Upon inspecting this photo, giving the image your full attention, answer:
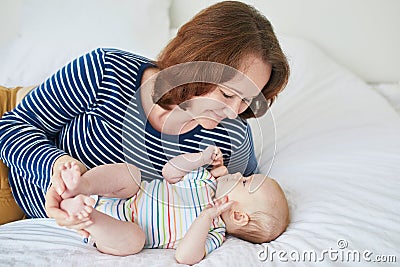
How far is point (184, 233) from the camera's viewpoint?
1054 millimetres

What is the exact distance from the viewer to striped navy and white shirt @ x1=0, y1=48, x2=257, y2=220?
3.79 ft

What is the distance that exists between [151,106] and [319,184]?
0.48 meters

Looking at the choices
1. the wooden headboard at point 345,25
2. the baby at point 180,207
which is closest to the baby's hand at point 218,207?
the baby at point 180,207

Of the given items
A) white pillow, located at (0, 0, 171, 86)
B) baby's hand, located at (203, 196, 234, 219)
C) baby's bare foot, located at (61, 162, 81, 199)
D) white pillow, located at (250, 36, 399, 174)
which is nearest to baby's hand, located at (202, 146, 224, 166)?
baby's hand, located at (203, 196, 234, 219)

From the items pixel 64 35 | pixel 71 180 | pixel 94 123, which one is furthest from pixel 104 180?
pixel 64 35

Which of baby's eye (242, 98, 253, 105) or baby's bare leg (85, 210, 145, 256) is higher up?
baby's eye (242, 98, 253, 105)

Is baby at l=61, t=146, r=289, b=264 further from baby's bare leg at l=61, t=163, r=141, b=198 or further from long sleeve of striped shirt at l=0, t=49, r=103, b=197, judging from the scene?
long sleeve of striped shirt at l=0, t=49, r=103, b=197

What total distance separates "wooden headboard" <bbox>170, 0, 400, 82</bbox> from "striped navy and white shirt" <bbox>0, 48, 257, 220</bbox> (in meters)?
1.02

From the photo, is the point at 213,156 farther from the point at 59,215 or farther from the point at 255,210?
the point at 59,215

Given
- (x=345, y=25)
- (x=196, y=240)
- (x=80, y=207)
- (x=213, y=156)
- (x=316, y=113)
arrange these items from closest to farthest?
(x=80, y=207), (x=196, y=240), (x=213, y=156), (x=316, y=113), (x=345, y=25)

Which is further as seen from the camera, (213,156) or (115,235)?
(213,156)

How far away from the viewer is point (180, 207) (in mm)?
1091

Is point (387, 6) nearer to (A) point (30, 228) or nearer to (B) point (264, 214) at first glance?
(B) point (264, 214)

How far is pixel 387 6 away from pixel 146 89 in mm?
1384
